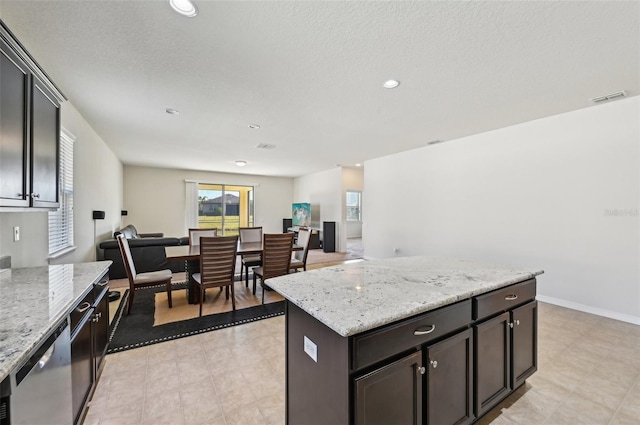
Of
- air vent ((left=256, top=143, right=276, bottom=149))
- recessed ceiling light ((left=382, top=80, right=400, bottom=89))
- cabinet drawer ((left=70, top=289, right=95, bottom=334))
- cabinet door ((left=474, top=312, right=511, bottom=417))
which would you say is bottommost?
cabinet door ((left=474, top=312, right=511, bottom=417))

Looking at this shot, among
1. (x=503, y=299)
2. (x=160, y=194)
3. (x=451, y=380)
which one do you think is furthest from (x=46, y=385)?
(x=160, y=194)

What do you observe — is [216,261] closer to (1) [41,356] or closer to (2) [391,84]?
(1) [41,356]

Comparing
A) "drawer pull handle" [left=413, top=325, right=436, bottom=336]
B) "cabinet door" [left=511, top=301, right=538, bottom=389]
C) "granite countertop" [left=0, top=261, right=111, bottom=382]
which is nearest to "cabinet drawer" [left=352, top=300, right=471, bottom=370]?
"drawer pull handle" [left=413, top=325, right=436, bottom=336]

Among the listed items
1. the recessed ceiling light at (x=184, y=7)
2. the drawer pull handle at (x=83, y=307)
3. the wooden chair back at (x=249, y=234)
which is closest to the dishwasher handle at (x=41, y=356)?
the drawer pull handle at (x=83, y=307)

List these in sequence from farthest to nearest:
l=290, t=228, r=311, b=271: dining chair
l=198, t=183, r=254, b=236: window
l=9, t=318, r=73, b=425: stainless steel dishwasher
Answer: l=198, t=183, r=254, b=236: window → l=290, t=228, r=311, b=271: dining chair → l=9, t=318, r=73, b=425: stainless steel dishwasher

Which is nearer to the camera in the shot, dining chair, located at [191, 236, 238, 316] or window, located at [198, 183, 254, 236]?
dining chair, located at [191, 236, 238, 316]

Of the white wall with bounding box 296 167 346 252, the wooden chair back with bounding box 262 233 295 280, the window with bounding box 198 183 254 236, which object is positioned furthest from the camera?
the window with bounding box 198 183 254 236

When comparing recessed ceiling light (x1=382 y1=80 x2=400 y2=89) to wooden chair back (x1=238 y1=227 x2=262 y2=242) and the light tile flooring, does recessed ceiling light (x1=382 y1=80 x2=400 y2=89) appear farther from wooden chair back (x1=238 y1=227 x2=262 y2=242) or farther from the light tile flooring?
wooden chair back (x1=238 y1=227 x2=262 y2=242)

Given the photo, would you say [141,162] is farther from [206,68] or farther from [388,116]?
[388,116]

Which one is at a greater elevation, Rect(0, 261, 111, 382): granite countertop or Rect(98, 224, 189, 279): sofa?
Rect(0, 261, 111, 382): granite countertop

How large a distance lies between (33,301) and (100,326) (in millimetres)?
785

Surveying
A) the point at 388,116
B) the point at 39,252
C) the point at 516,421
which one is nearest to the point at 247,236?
the point at 39,252

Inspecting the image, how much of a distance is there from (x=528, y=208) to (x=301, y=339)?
13.4ft

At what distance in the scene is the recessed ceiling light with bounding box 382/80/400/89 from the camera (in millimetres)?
2709
